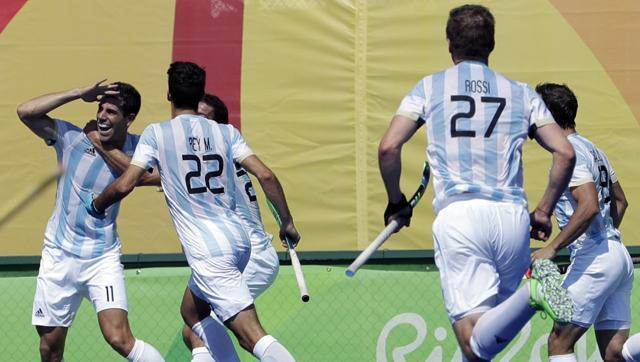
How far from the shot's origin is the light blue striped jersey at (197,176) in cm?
675

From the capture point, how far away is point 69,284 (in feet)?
24.9

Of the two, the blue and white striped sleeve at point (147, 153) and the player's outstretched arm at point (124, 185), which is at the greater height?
the blue and white striped sleeve at point (147, 153)

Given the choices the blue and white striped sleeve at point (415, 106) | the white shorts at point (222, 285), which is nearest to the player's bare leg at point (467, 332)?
the blue and white striped sleeve at point (415, 106)

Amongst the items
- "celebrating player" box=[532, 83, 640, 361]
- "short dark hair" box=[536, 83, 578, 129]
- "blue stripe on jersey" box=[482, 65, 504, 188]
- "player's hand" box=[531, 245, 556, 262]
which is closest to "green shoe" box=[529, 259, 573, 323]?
"blue stripe on jersey" box=[482, 65, 504, 188]

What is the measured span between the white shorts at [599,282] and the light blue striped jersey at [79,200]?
2.88 m

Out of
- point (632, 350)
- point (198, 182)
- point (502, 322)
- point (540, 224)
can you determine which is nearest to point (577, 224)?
point (632, 350)

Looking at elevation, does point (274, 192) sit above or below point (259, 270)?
above

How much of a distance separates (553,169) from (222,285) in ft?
6.63

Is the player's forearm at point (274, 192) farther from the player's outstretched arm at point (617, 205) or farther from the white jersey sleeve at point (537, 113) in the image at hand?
the player's outstretched arm at point (617, 205)

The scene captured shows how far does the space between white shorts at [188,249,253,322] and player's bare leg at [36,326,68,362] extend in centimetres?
128

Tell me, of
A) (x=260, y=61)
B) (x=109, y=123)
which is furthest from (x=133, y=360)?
(x=260, y=61)

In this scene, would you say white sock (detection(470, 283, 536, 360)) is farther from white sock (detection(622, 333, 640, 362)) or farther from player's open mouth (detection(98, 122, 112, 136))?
player's open mouth (detection(98, 122, 112, 136))

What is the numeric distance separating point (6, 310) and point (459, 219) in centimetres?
483

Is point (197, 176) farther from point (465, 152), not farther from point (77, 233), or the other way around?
point (465, 152)
